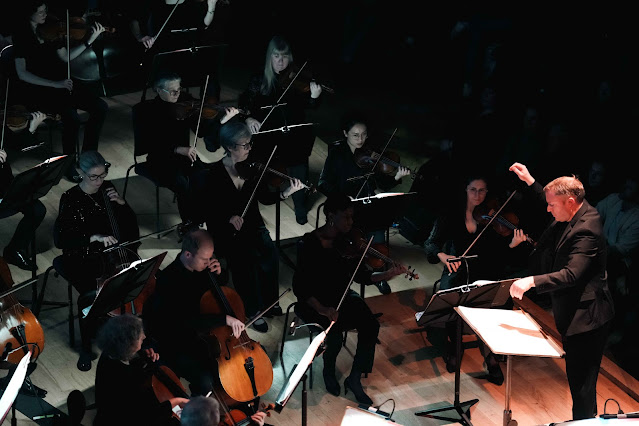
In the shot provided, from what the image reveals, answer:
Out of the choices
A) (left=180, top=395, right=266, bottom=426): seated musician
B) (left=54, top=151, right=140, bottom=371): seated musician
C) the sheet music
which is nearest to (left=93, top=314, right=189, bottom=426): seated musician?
(left=180, top=395, right=266, bottom=426): seated musician

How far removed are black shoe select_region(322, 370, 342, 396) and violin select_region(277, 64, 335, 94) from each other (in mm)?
2168

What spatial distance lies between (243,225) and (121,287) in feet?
4.40

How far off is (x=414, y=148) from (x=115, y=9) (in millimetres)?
2821

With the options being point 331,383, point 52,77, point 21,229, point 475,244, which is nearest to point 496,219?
point 475,244

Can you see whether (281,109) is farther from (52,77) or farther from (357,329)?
(357,329)

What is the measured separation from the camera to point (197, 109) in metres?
5.76

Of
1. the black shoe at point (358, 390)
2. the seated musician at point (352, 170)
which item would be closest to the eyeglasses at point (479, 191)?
the seated musician at point (352, 170)

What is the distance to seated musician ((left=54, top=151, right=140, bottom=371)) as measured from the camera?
467 centimetres

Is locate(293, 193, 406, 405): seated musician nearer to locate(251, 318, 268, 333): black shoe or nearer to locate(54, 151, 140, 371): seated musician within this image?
locate(251, 318, 268, 333): black shoe

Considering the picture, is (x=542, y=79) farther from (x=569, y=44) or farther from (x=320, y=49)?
(x=320, y=49)

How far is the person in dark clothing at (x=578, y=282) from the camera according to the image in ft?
13.7

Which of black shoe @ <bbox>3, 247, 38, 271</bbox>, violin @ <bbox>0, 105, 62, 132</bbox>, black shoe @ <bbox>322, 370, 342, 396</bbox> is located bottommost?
black shoe @ <bbox>322, 370, 342, 396</bbox>

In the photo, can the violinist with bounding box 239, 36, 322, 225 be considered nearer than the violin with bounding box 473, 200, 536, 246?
No

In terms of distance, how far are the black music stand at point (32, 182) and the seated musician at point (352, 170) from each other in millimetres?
1752
